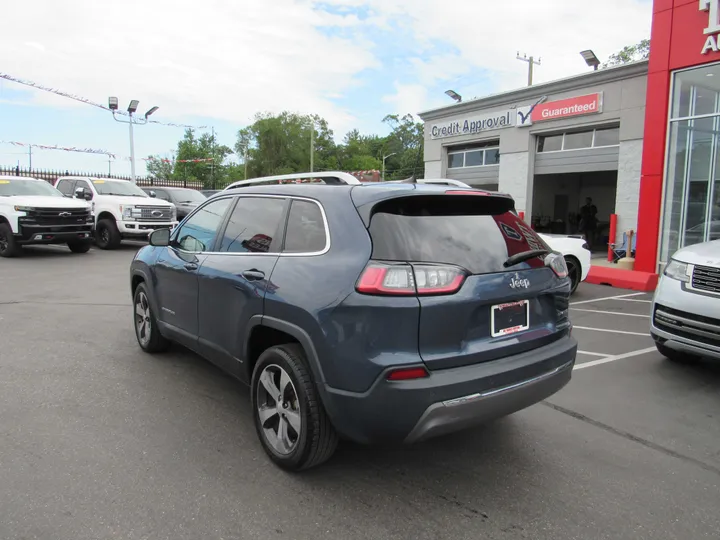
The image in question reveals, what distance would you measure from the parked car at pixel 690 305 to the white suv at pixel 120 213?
12992 mm

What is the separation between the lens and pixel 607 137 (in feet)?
56.2

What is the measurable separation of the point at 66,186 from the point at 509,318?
17629mm

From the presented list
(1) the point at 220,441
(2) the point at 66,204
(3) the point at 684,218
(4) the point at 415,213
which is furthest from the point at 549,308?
(2) the point at 66,204

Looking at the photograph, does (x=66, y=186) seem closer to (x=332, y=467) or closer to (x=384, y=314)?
(x=332, y=467)

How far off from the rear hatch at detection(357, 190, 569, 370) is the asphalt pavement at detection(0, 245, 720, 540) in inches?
31.9

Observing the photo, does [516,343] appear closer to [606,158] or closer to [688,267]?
[688,267]

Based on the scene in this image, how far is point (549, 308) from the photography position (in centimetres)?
320

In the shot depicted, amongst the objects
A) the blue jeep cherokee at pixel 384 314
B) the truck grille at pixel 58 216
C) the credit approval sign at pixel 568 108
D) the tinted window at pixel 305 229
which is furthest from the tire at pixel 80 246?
the credit approval sign at pixel 568 108

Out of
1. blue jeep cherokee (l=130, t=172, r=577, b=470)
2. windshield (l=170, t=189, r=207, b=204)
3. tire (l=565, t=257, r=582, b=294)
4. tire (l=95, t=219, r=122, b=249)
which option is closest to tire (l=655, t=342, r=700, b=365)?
blue jeep cherokee (l=130, t=172, r=577, b=470)

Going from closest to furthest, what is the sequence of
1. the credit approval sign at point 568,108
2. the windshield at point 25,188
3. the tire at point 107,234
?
the windshield at point 25,188, the tire at point 107,234, the credit approval sign at point 568,108

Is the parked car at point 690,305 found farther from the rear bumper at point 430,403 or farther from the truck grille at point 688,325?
the rear bumper at point 430,403

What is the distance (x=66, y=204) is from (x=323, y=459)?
40.6ft

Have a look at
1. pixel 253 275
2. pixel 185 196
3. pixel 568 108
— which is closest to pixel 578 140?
pixel 568 108

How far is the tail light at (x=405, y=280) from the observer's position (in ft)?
8.59
